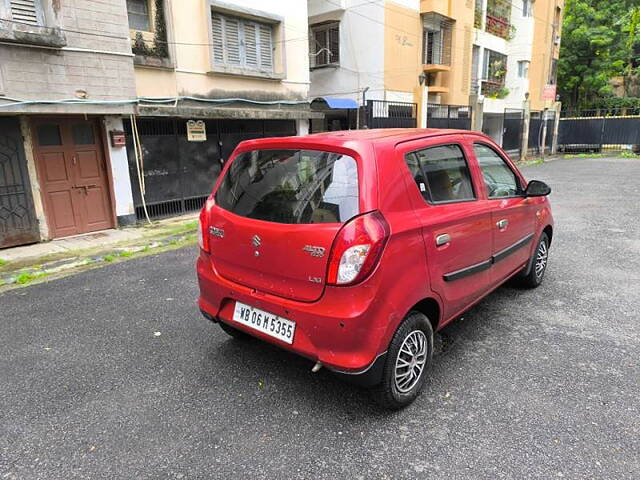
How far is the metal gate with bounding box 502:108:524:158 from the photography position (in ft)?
72.6

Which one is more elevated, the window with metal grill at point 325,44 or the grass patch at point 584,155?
the window with metal grill at point 325,44

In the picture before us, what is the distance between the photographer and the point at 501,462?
2.35 metres

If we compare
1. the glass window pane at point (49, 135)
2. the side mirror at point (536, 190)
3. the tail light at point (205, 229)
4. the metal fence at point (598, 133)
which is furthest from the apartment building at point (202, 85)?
the metal fence at point (598, 133)

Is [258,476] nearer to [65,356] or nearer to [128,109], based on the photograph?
[65,356]

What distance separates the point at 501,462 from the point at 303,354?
3.92ft

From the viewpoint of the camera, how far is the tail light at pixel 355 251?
245cm

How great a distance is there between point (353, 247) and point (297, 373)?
4.10ft

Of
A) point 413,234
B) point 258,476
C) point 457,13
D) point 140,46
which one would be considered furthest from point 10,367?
point 457,13

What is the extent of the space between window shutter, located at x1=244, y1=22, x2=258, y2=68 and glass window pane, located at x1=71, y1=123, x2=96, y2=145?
162 inches

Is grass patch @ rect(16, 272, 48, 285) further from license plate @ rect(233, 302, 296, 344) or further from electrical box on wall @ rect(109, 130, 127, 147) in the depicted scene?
license plate @ rect(233, 302, 296, 344)

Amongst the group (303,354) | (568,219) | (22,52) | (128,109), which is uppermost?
(22,52)

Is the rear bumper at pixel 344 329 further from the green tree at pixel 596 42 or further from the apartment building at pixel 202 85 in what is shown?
the green tree at pixel 596 42

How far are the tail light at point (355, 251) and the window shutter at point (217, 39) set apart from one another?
28.3ft

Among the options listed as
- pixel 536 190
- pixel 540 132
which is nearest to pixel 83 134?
pixel 536 190
